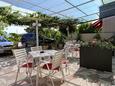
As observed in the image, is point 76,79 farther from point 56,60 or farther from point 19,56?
point 19,56

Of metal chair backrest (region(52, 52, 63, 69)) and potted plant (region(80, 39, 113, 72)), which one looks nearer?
metal chair backrest (region(52, 52, 63, 69))

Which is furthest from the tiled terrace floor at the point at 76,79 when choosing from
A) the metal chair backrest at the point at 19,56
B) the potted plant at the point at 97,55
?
the metal chair backrest at the point at 19,56

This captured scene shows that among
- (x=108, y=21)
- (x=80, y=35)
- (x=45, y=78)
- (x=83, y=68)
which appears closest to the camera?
(x=45, y=78)

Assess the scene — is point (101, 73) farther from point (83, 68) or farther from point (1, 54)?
point (1, 54)

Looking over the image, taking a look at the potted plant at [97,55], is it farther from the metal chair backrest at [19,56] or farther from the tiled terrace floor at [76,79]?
the metal chair backrest at [19,56]

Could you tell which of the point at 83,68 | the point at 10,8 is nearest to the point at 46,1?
the point at 10,8

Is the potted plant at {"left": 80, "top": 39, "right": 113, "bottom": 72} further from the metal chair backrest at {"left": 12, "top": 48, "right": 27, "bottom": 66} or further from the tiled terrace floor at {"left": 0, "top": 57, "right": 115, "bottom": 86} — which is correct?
the metal chair backrest at {"left": 12, "top": 48, "right": 27, "bottom": 66}

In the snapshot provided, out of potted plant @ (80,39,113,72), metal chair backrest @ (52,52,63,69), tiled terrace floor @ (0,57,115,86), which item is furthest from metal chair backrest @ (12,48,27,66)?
potted plant @ (80,39,113,72)

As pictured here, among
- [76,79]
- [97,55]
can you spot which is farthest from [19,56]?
[97,55]

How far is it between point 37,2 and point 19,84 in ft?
18.9

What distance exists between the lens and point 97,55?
18.4 ft

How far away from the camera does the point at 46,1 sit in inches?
346

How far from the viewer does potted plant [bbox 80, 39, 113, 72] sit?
5.40 metres

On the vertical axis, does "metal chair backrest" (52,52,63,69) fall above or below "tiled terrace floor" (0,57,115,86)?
above
